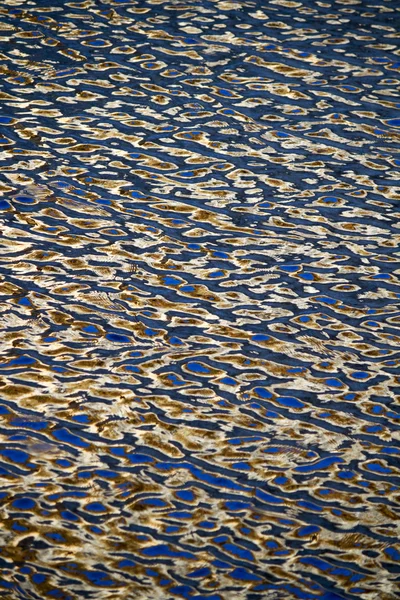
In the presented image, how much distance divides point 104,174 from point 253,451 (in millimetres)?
1959

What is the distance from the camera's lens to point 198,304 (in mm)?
3412

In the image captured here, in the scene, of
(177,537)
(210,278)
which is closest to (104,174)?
(210,278)

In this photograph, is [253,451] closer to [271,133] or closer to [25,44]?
[271,133]

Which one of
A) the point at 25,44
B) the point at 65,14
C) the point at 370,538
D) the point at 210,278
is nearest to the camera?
the point at 370,538

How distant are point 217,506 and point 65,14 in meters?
4.16

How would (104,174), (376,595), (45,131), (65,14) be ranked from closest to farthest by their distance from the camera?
(376,595)
(104,174)
(45,131)
(65,14)

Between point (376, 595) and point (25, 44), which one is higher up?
point (25, 44)

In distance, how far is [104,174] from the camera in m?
4.20

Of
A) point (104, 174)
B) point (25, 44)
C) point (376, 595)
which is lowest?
point (376, 595)

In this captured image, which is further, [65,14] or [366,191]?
[65,14]

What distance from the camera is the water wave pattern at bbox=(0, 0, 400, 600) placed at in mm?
2381

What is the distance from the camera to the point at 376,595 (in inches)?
88.8

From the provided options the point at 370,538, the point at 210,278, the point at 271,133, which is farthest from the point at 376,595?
the point at 271,133

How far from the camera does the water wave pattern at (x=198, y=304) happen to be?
2.38 meters
